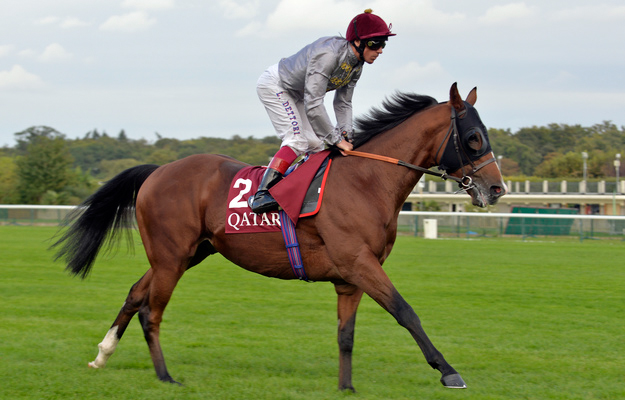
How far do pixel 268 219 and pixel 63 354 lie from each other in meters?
2.24

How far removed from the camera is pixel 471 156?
4320 mm

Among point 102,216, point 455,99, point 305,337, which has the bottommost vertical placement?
point 305,337

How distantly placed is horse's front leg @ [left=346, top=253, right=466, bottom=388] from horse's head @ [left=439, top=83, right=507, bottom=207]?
824 mm

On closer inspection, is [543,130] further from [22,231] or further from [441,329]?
[441,329]

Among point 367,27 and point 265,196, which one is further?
point 265,196

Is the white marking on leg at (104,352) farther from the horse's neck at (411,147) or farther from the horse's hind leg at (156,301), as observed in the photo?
the horse's neck at (411,147)

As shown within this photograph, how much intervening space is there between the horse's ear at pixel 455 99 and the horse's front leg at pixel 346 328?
1433mm

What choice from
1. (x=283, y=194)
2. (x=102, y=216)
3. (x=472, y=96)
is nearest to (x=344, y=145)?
(x=283, y=194)

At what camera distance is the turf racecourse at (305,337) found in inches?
178

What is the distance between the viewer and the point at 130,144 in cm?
7544

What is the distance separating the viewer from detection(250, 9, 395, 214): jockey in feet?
14.3

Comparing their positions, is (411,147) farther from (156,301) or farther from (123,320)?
(123,320)

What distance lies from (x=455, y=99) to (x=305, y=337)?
3.01 metres

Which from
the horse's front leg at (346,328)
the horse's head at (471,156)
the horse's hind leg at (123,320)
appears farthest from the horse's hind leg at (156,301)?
the horse's head at (471,156)
